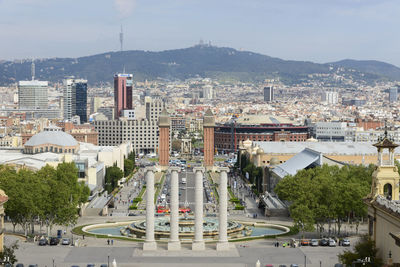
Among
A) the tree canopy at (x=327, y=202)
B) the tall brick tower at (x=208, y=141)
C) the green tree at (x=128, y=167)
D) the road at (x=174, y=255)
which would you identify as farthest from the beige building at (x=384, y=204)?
the tall brick tower at (x=208, y=141)

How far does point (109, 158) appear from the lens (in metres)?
125

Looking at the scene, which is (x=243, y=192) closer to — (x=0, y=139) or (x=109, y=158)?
(x=109, y=158)

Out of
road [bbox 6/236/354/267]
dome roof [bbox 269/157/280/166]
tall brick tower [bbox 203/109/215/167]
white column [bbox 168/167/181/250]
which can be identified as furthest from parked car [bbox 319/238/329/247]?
tall brick tower [bbox 203/109/215/167]

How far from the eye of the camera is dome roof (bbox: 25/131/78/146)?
5069 inches

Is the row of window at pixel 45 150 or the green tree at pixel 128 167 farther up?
the row of window at pixel 45 150

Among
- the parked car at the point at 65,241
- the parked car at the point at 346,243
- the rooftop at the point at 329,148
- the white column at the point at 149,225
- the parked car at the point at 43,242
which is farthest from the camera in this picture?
the rooftop at the point at 329,148

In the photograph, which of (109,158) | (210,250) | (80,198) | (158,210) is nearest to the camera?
(210,250)

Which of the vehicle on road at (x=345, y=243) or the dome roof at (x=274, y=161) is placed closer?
the vehicle on road at (x=345, y=243)

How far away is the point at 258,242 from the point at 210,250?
21.2 ft

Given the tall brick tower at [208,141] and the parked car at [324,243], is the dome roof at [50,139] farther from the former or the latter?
the parked car at [324,243]

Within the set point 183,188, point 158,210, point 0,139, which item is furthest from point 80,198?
point 0,139

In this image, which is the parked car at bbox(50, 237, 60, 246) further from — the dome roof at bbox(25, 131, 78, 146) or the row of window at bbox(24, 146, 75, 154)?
the dome roof at bbox(25, 131, 78, 146)

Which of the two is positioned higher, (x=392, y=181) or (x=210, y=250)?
(x=392, y=181)

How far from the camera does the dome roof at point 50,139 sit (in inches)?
5069
